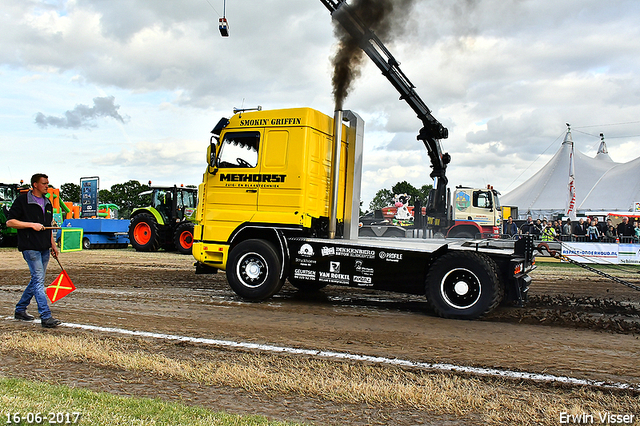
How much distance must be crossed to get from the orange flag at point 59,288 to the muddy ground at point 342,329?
11.5 inches

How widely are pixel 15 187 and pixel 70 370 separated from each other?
63.0ft

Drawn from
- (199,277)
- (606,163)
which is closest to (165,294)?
(199,277)

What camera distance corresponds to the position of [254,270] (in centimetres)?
798

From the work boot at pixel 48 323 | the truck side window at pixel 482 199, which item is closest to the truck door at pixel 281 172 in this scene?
the work boot at pixel 48 323

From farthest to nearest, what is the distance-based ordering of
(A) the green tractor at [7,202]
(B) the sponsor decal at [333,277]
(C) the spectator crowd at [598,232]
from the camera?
(A) the green tractor at [7,202] → (C) the spectator crowd at [598,232] → (B) the sponsor decal at [333,277]

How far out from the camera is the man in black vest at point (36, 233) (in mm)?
5988

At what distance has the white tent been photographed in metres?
32.5

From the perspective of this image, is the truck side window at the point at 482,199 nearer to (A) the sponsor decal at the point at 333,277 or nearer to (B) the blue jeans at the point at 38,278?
(A) the sponsor decal at the point at 333,277

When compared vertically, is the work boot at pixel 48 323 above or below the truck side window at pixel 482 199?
below

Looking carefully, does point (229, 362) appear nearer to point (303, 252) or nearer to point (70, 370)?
point (70, 370)

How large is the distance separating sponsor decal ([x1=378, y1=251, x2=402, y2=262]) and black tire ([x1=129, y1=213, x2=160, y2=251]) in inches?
510

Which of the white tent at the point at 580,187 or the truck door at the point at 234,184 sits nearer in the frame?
the truck door at the point at 234,184

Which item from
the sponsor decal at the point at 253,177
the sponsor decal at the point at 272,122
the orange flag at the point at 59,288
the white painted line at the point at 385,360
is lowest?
the white painted line at the point at 385,360

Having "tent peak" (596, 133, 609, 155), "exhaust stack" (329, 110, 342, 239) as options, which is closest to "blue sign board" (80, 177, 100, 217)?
"exhaust stack" (329, 110, 342, 239)
